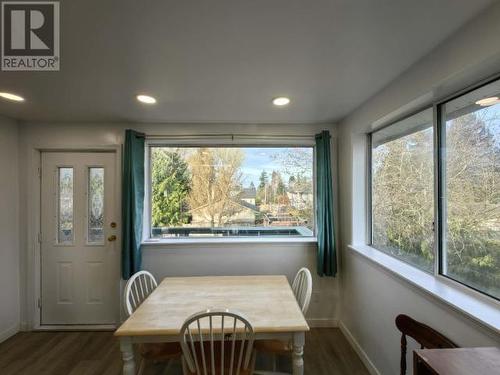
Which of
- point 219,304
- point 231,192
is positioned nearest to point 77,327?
point 219,304

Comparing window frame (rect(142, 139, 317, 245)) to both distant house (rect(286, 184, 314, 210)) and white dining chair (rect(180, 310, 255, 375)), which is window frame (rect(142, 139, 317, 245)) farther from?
white dining chair (rect(180, 310, 255, 375))

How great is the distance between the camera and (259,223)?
10.5 ft

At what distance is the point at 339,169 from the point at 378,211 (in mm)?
689

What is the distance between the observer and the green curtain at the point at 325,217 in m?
2.87

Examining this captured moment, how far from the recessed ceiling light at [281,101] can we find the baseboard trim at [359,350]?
7.72 ft

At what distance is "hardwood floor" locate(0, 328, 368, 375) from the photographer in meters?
2.26

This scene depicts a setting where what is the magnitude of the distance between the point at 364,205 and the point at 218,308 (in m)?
1.77

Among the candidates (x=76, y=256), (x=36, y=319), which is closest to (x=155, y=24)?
(x=76, y=256)

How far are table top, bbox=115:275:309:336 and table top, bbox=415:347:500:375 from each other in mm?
668

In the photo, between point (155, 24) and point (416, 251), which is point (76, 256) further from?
point (416, 251)

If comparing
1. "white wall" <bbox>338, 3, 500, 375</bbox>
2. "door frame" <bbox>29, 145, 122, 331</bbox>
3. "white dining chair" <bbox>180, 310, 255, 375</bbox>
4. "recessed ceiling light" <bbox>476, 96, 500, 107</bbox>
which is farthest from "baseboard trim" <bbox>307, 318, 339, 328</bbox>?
"recessed ceiling light" <bbox>476, 96, 500, 107</bbox>

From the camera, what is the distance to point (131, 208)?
2.82m

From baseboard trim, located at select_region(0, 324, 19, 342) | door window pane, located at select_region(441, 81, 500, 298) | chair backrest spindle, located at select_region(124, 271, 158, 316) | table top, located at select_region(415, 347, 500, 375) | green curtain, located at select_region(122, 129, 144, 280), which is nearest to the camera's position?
table top, located at select_region(415, 347, 500, 375)

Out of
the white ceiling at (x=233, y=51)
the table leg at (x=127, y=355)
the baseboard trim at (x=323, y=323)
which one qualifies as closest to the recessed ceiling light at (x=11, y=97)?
the white ceiling at (x=233, y=51)
